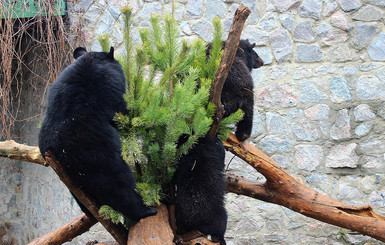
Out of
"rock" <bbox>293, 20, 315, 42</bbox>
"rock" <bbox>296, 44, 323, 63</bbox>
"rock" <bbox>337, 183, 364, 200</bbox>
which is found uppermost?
"rock" <bbox>293, 20, 315, 42</bbox>

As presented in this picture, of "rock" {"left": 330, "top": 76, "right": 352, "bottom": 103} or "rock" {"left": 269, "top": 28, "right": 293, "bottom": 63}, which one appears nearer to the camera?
"rock" {"left": 330, "top": 76, "right": 352, "bottom": 103}

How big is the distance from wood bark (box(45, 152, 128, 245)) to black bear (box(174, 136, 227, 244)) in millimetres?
330

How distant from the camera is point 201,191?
2402 mm

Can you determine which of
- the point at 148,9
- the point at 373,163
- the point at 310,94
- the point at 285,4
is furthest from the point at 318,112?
the point at 148,9

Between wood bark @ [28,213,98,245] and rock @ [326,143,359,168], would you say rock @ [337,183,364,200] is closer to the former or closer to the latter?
rock @ [326,143,359,168]

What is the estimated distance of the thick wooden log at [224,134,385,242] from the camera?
8.82 ft

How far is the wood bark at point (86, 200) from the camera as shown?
204 centimetres

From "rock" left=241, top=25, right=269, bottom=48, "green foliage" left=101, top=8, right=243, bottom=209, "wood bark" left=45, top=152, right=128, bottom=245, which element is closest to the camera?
"wood bark" left=45, top=152, right=128, bottom=245

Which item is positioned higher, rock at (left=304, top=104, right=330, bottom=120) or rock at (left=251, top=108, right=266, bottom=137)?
rock at (left=304, top=104, right=330, bottom=120)

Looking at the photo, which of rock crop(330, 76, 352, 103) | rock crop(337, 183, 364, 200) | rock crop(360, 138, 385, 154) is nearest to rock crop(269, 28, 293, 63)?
rock crop(330, 76, 352, 103)

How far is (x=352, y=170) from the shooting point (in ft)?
15.2

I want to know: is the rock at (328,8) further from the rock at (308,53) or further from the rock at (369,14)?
the rock at (308,53)

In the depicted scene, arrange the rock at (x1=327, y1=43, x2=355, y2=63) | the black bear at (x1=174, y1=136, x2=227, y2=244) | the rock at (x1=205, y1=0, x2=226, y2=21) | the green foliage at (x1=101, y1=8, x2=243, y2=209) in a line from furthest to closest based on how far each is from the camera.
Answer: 1. the rock at (x1=205, y1=0, x2=226, y2=21)
2. the rock at (x1=327, y1=43, x2=355, y2=63)
3. the black bear at (x1=174, y1=136, x2=227, y2=244)
4. the green foliage at (x1=101, y1=8, x2=243, y2=209)

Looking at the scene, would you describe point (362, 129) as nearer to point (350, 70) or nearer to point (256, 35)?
point (350, 70)
